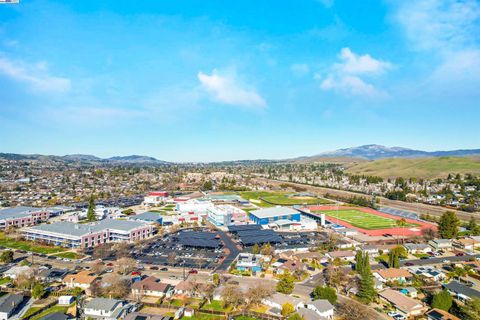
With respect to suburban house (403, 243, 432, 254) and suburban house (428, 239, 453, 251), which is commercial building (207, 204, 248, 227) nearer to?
suburban house (403, 243, 432, 254)

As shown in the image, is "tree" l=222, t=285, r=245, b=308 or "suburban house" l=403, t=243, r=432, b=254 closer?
"tree" l=222, t=285, r=245, b=308

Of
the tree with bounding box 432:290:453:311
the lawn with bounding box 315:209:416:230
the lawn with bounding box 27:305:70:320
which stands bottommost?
the lawn with bounding box 27:305:70:320

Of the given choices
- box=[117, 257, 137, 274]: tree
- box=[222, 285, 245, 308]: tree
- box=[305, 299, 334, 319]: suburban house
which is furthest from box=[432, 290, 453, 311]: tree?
box=[117, 257, 137, 274]: tree

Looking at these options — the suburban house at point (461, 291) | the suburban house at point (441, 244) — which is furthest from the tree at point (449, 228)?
the suburban house at point (461, 291)

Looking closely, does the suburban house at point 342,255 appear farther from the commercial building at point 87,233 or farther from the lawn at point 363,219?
the commercial building at point 87,233

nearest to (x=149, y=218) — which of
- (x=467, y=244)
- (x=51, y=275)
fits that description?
(x=51, y=275)

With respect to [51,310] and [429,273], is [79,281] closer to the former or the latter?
[51,310]

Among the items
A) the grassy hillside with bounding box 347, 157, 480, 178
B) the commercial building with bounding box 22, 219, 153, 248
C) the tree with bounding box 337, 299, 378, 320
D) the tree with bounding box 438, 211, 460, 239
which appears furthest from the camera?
the grassy hillside with bounding box 347, 157, 480, 178

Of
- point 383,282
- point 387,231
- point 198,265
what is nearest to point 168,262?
point 198,265
